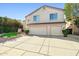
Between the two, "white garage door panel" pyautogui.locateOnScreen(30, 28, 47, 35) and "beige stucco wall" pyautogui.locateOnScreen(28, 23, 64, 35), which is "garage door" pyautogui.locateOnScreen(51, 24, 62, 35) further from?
"white garage door panel" pyautogui.locateOnScreen(30, 28, 47, 35)

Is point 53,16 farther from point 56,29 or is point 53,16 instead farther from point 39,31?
point 39,31

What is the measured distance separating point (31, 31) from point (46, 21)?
25cm

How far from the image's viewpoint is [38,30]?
6.92ft

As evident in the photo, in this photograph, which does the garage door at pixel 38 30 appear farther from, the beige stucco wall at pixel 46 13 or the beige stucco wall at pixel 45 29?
the beige stucco wall at pixel 46 13

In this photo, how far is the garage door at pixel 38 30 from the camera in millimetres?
2094

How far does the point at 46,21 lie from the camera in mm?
2062

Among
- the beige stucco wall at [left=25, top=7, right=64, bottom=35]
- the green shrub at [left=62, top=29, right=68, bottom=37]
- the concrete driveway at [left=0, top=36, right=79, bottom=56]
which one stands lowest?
the concrete driveway at [left=0, top=36, right=79, bottom=56]

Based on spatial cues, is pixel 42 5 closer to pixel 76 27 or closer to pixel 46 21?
pixel 46 21

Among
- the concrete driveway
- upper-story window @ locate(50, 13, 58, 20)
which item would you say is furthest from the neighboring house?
the concrete driveway

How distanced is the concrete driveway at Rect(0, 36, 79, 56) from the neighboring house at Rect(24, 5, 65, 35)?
111 mm

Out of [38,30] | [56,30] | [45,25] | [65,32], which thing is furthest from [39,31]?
[65,32]

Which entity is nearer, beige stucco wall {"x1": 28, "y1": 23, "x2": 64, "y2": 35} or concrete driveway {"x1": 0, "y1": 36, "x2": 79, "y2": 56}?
concrete driveway {"x1": 0, "y1": 36, "x2": 79, "y2": 56}

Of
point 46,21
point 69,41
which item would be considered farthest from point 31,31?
point 69,41

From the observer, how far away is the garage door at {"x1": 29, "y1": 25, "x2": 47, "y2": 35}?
2094 millimetres
